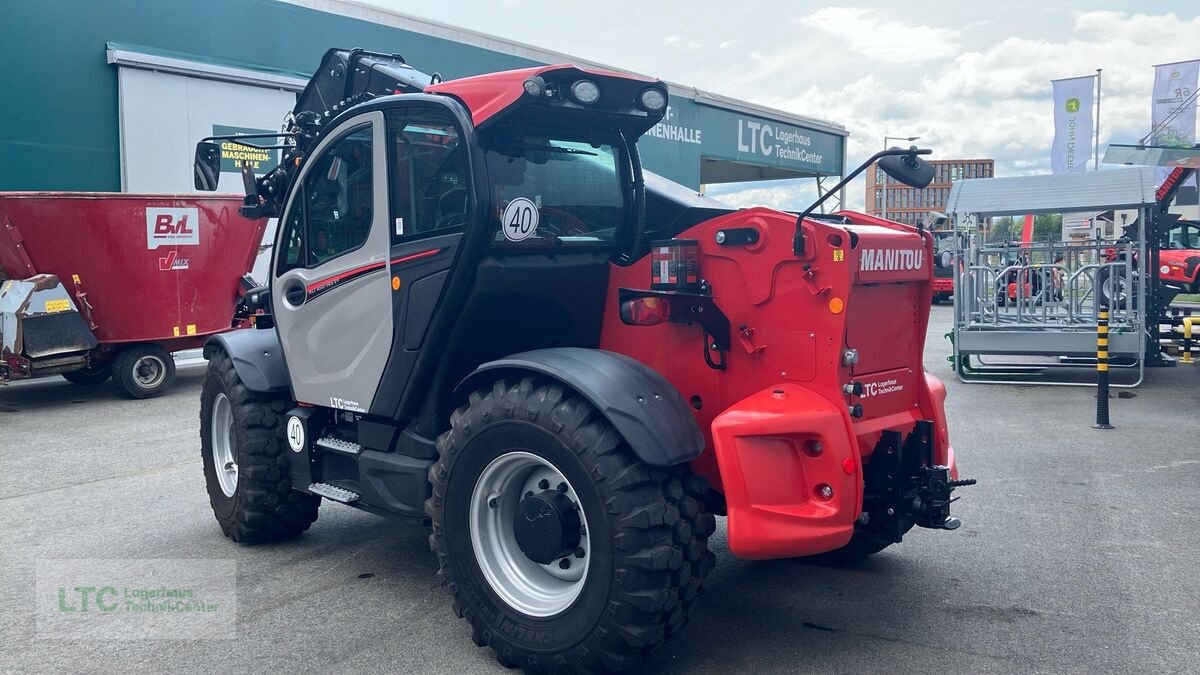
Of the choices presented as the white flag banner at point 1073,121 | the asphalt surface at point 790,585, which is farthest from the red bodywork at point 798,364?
the white flag banner at point 1073,121

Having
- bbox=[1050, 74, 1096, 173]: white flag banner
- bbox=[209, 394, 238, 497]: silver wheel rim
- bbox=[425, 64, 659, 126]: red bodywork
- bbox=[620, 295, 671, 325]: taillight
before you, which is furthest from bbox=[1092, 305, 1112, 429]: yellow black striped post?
bbox=[1050, 74, 1096, 173]: white flag banner

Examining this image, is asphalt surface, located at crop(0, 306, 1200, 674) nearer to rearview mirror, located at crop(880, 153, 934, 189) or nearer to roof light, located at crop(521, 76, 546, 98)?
rearview mirror, located at crop(880, 153, 934, 189)

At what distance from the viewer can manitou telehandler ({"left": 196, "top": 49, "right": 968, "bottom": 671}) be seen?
147 inches

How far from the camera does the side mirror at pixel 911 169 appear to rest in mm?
3902

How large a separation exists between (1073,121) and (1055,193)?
20.3 meters

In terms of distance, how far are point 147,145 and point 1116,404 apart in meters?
13.4

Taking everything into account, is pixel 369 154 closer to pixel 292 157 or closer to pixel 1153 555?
pixel 292 157

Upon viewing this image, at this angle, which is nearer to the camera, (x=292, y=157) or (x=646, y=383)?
(x=646, y=383)

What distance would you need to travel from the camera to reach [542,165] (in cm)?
443

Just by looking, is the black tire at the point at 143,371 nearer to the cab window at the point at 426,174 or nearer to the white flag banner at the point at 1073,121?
the cab window at the point at 426,174

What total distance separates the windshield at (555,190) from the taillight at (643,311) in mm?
466

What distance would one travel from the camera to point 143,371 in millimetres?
12312

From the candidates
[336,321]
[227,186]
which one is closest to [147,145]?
[227,186]

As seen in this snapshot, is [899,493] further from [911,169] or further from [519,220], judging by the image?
[519,220]
